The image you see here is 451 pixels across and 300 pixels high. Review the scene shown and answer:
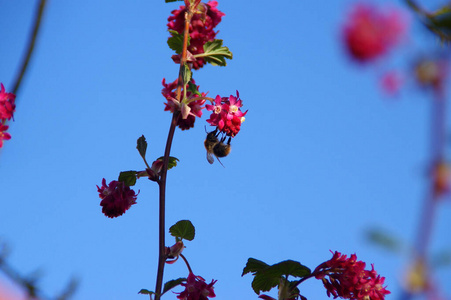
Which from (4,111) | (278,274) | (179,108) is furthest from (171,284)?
(4,111)

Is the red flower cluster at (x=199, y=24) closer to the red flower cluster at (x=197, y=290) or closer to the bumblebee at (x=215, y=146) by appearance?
the bumblebee at (x=215, y=146)

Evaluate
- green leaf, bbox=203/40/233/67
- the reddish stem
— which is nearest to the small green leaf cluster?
the reddish stem

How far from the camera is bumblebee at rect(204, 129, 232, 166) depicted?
183 inches

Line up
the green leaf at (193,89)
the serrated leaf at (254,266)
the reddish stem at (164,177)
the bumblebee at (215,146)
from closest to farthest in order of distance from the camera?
the reddish stem at (164,177)
the serrated leaf at (254,266)
the green leaf at (193,89)
the bumblebee at (215,146)

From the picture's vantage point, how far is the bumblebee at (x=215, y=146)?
4.66 meters

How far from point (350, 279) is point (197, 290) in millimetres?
910

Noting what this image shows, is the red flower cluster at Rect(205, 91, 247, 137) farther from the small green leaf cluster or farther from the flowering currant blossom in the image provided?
the small green leaf cluster

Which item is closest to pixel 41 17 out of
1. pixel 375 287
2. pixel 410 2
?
pixel 410 2

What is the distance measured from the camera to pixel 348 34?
0.76 m

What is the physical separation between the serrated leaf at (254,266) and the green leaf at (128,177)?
93cm

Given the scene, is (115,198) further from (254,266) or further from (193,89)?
(254,266)

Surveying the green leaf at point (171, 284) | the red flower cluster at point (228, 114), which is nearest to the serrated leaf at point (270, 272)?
the green leaf at point (171, 284)

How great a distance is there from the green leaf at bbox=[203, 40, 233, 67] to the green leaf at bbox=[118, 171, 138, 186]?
3.07 feet

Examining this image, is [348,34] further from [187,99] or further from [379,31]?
[187,99]
